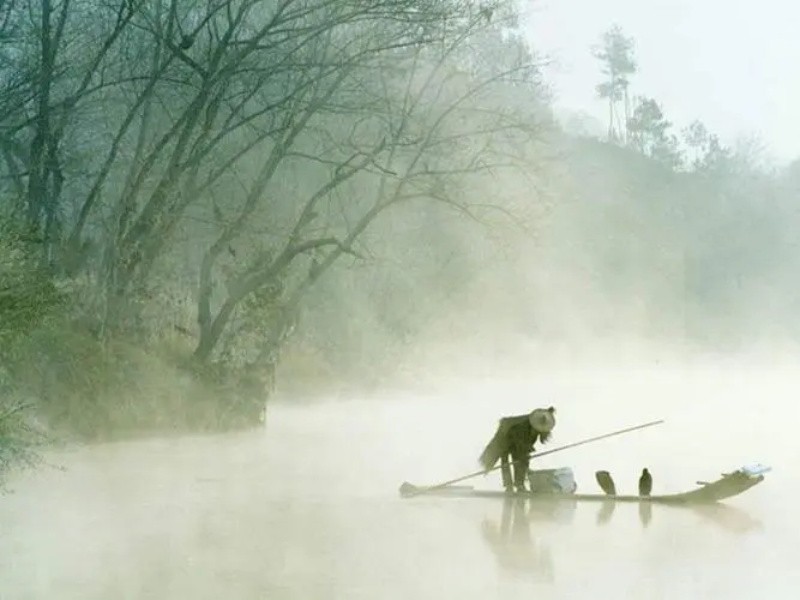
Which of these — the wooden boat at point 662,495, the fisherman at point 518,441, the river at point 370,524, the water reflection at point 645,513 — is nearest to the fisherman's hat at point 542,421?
the fisherman at point 518,441

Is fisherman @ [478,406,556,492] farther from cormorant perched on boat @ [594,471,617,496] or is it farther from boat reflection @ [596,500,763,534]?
boat reflection @ [596,500,763,534]

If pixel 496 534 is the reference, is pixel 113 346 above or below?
above

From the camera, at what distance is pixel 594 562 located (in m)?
13.9

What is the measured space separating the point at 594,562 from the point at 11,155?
14.2m

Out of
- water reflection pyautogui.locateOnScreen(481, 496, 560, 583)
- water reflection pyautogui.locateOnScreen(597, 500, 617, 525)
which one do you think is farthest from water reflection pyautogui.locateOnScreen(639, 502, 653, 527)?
water reflection pyautogui.locateOnScreen(481, 496, 560, 583)

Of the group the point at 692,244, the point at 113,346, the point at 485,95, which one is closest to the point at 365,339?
the point at 485,95

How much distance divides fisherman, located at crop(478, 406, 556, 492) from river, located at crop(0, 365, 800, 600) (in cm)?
47

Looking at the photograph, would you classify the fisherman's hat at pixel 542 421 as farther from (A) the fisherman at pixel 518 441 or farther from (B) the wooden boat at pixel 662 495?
(B) the wooden boat at pixel 662 495

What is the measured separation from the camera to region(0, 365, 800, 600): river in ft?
41.9

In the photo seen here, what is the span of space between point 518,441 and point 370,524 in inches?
103

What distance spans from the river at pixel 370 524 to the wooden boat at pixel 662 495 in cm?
21

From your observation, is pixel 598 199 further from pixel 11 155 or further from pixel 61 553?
pixel 61 553

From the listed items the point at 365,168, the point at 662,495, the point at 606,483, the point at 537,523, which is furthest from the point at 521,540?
the point at 365,168

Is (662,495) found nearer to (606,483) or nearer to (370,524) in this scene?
(606,483)
